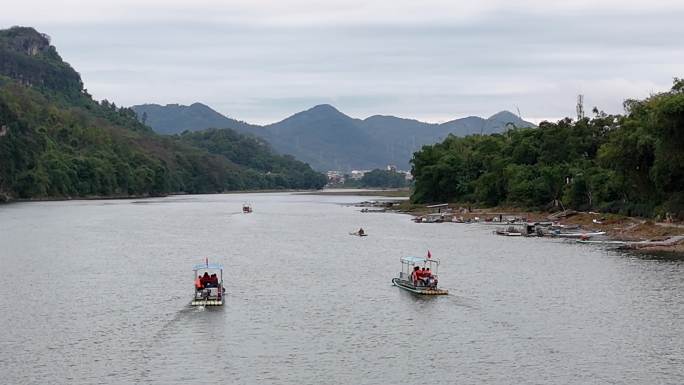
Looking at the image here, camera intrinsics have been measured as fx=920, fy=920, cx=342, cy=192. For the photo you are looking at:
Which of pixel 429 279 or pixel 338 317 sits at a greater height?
pixel 429 279

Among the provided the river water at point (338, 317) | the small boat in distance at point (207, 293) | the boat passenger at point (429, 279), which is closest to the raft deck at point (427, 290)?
the boat passenger at point (429, 279)

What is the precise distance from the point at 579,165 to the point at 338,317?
9347cm

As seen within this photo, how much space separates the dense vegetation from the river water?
15.6 m

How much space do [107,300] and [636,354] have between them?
3503 centimetres

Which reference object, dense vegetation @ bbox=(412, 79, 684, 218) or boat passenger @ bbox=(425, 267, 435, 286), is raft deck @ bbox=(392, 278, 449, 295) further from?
dense vegetation @ bbox=(412, 79, 684, 218)

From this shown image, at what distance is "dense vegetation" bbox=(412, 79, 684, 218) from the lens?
331 feet

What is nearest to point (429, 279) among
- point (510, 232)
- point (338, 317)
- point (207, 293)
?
point (338, 317)

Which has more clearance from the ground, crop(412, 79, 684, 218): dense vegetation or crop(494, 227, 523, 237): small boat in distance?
crop(412, 79, 684, 218): dense vegetation

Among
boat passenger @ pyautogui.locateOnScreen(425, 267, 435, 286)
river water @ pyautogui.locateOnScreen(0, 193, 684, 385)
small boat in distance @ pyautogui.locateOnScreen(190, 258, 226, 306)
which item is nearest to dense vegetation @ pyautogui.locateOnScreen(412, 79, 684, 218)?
river water @ pyautogui.locateOnScreen(0, 193, 684, 385)

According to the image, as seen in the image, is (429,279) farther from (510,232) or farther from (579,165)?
(579,165)

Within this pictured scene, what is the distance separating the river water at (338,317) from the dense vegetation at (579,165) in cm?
1561

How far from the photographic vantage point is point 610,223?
373ft

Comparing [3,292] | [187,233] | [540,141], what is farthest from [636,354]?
[540,141]

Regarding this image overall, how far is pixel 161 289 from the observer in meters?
67.8
